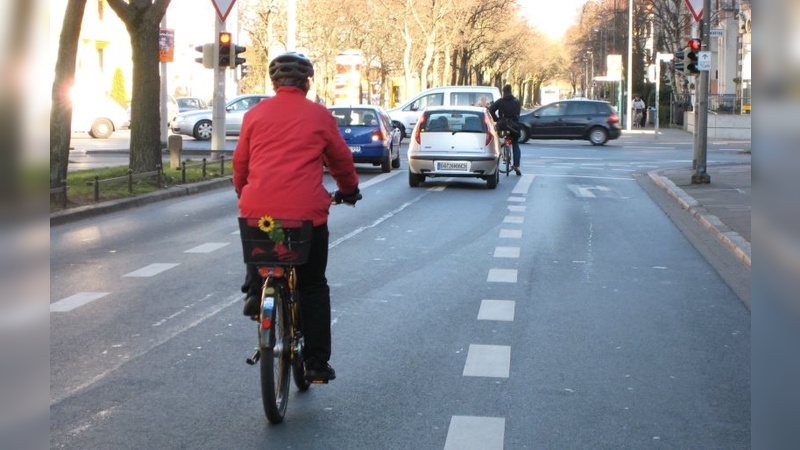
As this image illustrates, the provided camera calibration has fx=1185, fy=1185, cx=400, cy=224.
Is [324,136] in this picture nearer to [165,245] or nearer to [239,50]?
[165,245]

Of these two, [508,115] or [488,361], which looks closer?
[488,361]

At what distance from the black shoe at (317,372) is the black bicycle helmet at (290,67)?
142 centimetres

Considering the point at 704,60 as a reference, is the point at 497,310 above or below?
below

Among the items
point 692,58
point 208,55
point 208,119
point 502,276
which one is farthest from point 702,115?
point 208,119

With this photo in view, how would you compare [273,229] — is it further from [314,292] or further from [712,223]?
[712,223]

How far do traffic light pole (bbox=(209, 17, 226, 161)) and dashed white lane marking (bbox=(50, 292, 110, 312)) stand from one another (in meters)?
18.4

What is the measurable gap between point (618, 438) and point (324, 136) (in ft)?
6.32

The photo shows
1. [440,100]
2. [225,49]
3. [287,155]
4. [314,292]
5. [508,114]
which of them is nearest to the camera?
[287,155]

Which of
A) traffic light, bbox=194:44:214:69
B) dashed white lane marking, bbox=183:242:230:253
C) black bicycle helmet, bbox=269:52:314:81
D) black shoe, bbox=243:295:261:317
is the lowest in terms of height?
dashed white lane marking, bbox=183:242:230:253

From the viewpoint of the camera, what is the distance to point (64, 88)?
731 inches

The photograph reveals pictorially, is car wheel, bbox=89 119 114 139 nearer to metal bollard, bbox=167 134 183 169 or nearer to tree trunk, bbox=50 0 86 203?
metal bollard, bbox=167 134 183 169

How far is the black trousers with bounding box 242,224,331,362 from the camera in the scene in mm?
5613

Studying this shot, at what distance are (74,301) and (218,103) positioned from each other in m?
19.5

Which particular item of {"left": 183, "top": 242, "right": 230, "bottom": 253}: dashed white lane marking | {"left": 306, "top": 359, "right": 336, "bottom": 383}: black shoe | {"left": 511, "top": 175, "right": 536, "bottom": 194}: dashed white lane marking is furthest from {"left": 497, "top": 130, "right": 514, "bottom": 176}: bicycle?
{"left": 306, "top": 359, "right": 336, "bottom": 383}: black shoe
